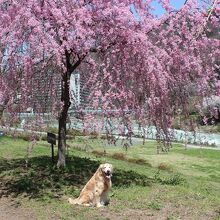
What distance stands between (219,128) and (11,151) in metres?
19.5

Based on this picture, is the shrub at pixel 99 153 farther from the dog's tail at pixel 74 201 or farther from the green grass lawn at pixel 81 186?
the dog's tail at pixel 74 201

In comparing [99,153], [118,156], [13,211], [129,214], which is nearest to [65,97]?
[13,211]

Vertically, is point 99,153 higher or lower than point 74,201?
higher

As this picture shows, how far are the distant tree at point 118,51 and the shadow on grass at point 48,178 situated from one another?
1.82 metres

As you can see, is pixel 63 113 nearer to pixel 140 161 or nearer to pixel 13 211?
pixel 13 211

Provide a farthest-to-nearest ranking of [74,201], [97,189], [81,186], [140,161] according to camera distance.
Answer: [140,161], [81,186], [74,201], [97,189]

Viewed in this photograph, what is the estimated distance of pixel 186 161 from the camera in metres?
18.9

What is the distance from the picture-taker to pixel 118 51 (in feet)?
31.0

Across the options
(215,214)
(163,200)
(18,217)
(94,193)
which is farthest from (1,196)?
(215,214)

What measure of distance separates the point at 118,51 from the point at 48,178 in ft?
11.2

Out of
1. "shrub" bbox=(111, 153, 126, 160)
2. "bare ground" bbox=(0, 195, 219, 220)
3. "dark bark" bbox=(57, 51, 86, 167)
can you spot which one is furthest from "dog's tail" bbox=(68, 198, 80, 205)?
"shrub" bbox=(111, 153, 126, 160)

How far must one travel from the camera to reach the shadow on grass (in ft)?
32.3

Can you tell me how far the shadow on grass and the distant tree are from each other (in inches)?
71.5

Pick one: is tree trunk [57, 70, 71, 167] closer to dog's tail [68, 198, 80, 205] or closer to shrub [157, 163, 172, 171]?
dog's tail [68, 198, 80, 205]
